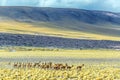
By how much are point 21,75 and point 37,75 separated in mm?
1001

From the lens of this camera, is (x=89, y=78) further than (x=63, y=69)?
No

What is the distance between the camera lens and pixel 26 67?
1287 inches

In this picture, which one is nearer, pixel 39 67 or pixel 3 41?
pixel 39 67

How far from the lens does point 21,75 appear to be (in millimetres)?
26219

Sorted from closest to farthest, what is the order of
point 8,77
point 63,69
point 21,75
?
point 8,77 < point 21,75 < point 63,69

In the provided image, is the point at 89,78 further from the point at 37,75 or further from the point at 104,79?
the point at 37,75

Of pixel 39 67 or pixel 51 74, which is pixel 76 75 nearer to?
pixel 51 74

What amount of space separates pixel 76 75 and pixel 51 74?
1.63m

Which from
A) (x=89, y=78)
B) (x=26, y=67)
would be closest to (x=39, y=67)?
(x=26, y=67)

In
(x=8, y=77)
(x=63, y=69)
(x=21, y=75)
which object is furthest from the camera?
(x=63, y=69)

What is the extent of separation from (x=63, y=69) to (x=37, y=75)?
5.26 meters

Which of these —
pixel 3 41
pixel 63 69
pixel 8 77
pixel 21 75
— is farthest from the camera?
pixel 3 41

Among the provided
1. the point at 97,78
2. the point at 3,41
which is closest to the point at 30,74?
the point at 97,78

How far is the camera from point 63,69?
103ft
